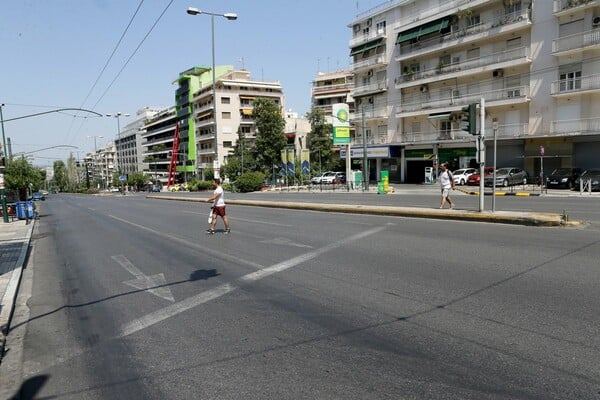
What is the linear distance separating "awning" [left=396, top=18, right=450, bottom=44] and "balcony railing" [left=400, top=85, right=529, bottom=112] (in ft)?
19.5

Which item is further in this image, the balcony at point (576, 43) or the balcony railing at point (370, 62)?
the balcony railing at point (370, 62)

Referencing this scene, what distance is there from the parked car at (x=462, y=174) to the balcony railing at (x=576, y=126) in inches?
278

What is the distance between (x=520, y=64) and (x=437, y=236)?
3209 cm

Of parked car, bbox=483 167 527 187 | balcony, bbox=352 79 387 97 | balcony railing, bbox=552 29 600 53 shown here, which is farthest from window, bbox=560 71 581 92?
balcony, bbox=352 79 387 97

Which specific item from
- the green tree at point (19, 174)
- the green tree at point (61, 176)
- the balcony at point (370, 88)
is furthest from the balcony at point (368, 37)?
the green tree at point (61, 176)

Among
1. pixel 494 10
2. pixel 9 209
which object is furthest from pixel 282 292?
pixel 494 10

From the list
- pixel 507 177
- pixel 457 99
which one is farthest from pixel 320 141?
pixel 507 177

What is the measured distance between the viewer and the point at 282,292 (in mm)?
6457

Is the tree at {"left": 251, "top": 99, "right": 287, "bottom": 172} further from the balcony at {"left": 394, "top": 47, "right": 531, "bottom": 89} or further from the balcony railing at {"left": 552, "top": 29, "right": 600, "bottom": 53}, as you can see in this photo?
the balcony railing at {"left": 552, "top": 29, "right": 600, "bottom": 53}

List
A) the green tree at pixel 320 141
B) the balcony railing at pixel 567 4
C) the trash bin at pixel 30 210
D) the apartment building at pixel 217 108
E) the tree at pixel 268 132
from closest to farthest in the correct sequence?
the trash bin at pixel 30 210
the balcony railing at pixel 567 4
the tree at pixel 268 132
the green tree at pixel 320 141
the apartment building at pixel 217 108

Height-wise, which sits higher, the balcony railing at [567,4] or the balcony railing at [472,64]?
the balcony railing at [567,4]

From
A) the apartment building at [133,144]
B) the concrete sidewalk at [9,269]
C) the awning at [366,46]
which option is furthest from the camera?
the apartment building at [133,144]

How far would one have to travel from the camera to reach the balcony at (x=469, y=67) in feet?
120

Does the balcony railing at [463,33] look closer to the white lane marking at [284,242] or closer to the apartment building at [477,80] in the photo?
the apartment building at [477,80]
